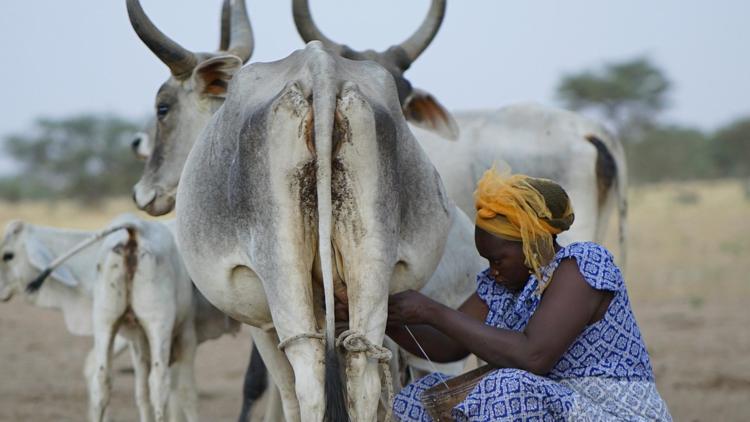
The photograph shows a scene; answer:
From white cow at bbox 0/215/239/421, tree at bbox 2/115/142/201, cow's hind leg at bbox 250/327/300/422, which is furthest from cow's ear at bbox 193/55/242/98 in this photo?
tree at bbox 2/115/142/201

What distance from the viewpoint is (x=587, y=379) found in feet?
11.6

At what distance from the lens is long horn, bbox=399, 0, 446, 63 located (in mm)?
5754

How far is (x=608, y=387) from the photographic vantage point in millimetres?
3516

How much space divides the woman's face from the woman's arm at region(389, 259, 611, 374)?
198 millimetres

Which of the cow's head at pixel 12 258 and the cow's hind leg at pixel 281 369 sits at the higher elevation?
the cow's head at pixel 12 258

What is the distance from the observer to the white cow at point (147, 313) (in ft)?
18.1

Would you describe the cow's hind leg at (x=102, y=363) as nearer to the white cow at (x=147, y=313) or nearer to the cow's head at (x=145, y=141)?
the white cow at (x=147, y=313)

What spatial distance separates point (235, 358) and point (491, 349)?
23.1 feet

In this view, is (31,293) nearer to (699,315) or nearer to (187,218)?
(187,218)

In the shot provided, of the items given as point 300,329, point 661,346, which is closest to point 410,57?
point 300,329

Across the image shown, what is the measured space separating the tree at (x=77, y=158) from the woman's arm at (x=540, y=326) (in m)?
26.8

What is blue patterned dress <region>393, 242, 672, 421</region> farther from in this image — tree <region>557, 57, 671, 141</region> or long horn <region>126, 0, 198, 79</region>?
tree <region>557, 57, 671, 141</region>

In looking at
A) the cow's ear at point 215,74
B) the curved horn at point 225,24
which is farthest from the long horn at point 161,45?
the curved horn at point 225,24

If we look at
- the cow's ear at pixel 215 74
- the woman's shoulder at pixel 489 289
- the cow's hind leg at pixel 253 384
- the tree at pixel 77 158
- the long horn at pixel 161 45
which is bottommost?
the cow's hind leg at pixel 253 384
